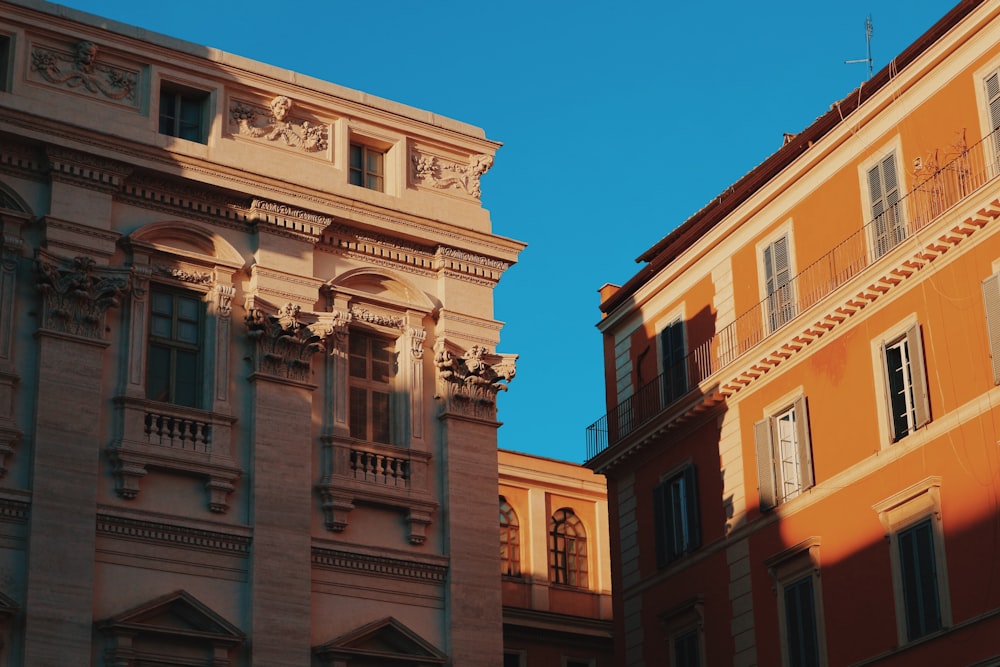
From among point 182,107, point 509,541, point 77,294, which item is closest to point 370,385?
point 77,294

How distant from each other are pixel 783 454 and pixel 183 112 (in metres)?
12.4

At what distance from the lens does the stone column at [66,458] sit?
2222 centimetres

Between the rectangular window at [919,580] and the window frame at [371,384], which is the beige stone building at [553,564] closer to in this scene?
the window frame at [371,384]

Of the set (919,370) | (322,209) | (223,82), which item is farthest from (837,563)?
(223,82)

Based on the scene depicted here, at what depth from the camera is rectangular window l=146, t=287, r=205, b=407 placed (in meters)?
24.9

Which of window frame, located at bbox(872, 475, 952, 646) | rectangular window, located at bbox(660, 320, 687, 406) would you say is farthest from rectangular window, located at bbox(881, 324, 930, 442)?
rectangular window, located at bbox(660, 320, 687, 406)

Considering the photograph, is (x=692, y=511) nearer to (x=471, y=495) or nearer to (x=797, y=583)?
(x=797, y=583)

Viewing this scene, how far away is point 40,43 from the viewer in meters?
25.3

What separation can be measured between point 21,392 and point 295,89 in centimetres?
713

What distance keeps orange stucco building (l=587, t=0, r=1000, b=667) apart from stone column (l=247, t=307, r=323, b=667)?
9.31m

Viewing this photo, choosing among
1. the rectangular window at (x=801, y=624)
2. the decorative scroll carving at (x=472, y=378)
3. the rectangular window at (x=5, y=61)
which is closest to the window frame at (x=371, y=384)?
the decorative scroll carving at (x=472, y=378)

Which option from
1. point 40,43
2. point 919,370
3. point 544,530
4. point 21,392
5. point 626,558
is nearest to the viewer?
point 21,392

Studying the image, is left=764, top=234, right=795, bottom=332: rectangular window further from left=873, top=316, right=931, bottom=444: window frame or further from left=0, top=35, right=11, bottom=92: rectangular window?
left=0, top=35, right=11, bottom=92: rectangular window

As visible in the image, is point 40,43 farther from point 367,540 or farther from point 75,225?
point 367,540
